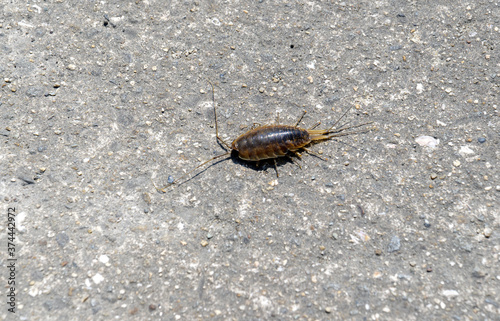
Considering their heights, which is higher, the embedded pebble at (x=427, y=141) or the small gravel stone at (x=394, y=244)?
the embedded pebble at (x=427, y=141)

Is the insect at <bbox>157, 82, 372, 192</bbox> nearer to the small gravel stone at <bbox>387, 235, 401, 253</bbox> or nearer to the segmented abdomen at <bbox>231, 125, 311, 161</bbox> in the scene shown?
the segmented abdomen at <bbox>231, 125, 311, 161</bbox>

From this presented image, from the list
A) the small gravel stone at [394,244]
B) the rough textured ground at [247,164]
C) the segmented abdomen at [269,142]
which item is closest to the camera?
the rough textured ground at [247,164]

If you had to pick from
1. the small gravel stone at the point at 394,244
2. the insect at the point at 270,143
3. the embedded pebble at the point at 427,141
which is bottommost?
the small gravel stone at the point at 394,244

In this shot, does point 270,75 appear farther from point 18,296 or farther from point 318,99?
point 18,296

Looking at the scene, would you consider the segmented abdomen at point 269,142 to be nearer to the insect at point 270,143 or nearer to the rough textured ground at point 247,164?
the insect at point 270,143

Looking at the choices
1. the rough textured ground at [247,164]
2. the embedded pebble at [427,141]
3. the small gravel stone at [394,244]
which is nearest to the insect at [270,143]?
the rough textured ground at [247,164]

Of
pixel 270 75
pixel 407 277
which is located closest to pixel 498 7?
pixel 270 75

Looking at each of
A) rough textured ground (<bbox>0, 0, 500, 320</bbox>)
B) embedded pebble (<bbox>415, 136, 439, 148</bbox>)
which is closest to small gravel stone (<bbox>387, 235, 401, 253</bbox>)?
rough textured ground (<bbox>0, 0, 500, 320</bbox>)
